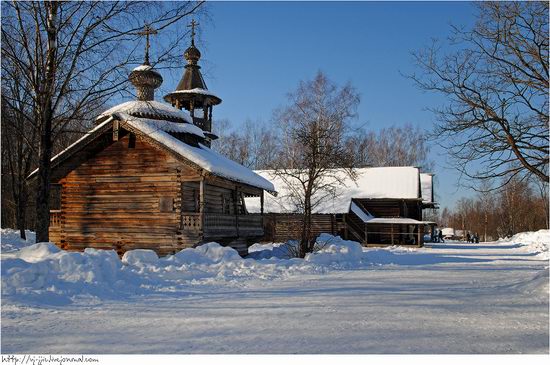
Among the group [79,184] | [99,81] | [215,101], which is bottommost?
[79,184]

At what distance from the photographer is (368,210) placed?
39.5 meters

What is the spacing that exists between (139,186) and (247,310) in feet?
44.0

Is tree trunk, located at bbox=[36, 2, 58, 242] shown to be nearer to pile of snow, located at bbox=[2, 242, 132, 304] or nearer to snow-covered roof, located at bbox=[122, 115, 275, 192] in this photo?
pile of snow, located at bbox=[2, 242, 132, 304]

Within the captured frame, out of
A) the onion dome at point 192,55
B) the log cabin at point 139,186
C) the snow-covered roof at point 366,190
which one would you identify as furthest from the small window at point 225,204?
the snow-covered roof at point 366,190

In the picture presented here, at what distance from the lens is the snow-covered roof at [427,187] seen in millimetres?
48188

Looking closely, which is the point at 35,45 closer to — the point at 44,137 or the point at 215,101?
the point at 44,137

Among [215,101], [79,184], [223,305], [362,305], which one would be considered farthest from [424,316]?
[215,101]

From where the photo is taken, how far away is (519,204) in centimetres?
6159

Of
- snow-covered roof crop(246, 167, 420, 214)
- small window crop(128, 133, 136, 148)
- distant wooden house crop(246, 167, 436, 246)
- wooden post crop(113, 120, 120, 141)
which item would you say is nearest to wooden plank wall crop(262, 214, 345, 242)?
distant wooden house crop(246, 167, 436, 246)

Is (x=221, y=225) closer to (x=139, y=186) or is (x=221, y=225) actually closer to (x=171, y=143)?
(x=139, y=186)

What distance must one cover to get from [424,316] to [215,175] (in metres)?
11.9

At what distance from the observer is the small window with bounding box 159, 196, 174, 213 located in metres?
19.1

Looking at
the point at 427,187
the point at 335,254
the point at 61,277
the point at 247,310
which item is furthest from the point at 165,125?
the point at 427,187

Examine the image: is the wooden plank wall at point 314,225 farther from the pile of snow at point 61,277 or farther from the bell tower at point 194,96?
the pile of snow at point 61,277
